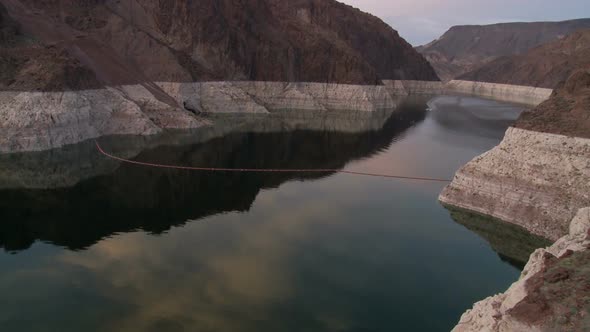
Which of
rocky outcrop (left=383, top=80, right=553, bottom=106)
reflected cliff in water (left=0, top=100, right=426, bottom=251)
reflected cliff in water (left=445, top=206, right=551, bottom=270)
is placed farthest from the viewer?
rocky outcrop (left=383, top=80, right=553, bottom=106)

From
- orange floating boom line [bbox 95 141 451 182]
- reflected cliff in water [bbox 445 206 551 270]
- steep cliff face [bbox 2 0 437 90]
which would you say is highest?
steep cliff face [bbox 2 0 437 90]

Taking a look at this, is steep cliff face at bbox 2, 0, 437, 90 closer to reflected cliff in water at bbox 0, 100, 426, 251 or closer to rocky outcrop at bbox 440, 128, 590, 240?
reflected cliff in water at bbox 0, 100, 426, 251

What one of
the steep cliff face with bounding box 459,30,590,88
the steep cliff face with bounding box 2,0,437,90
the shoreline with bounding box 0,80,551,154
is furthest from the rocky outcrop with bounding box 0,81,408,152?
the steep cliff face with bounding box 459,30,590,88

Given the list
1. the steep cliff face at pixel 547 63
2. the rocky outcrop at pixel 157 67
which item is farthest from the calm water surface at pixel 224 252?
the steep cliff face at pixel 547 63

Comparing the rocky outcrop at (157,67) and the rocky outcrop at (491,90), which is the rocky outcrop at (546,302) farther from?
the rocky outcrop at (491,90)


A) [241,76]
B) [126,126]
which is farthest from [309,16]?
[126,126]

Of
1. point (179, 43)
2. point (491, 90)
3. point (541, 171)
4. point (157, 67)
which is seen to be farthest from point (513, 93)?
point (541, 171)
